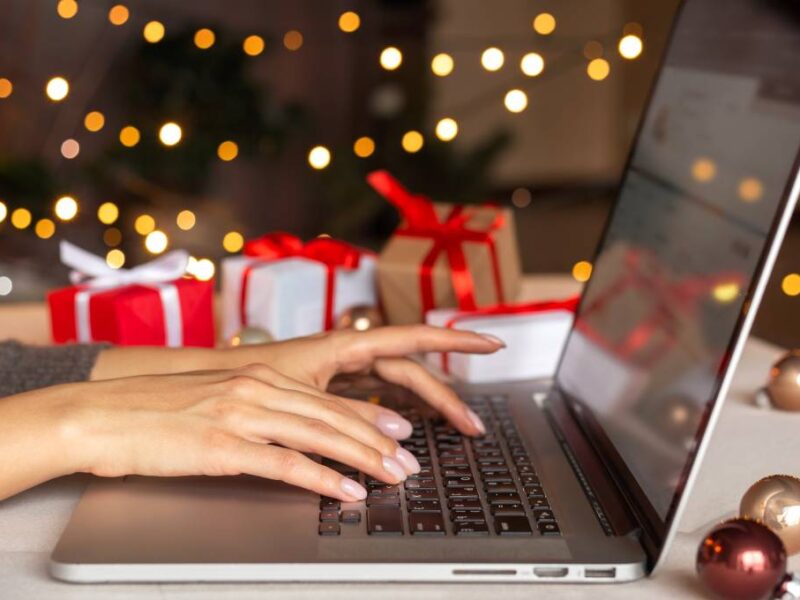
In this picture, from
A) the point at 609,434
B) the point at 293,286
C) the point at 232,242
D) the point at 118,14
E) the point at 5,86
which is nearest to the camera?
A: the point at 609,434

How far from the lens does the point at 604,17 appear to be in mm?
3955

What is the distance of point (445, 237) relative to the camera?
1.19 meters

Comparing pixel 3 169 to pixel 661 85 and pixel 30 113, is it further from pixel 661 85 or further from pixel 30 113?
pixel 661 85

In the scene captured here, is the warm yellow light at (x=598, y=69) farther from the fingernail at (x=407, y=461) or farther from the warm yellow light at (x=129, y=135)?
the fingernail at (x=407, y=461)

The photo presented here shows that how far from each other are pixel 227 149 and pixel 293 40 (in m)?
0.74

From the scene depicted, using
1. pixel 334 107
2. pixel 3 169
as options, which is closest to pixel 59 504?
pixel 3 169

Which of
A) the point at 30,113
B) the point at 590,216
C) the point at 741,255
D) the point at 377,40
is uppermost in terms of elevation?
the point at 741,255

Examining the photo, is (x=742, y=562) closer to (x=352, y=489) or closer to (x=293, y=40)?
(x=352, y=489)

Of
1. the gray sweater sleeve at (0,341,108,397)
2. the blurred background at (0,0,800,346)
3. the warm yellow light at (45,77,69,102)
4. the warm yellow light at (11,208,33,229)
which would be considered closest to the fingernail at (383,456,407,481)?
the gray sweater sleeve at (0,341,108,397)

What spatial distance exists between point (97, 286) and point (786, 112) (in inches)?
27.3

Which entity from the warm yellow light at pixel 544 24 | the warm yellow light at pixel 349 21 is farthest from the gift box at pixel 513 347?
the warm yellow light at pixel 544 24

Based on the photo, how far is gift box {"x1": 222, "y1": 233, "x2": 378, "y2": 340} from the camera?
1104 mm

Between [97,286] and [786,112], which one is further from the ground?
[786,112]

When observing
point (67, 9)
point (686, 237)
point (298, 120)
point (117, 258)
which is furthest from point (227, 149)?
point (686, 237)
